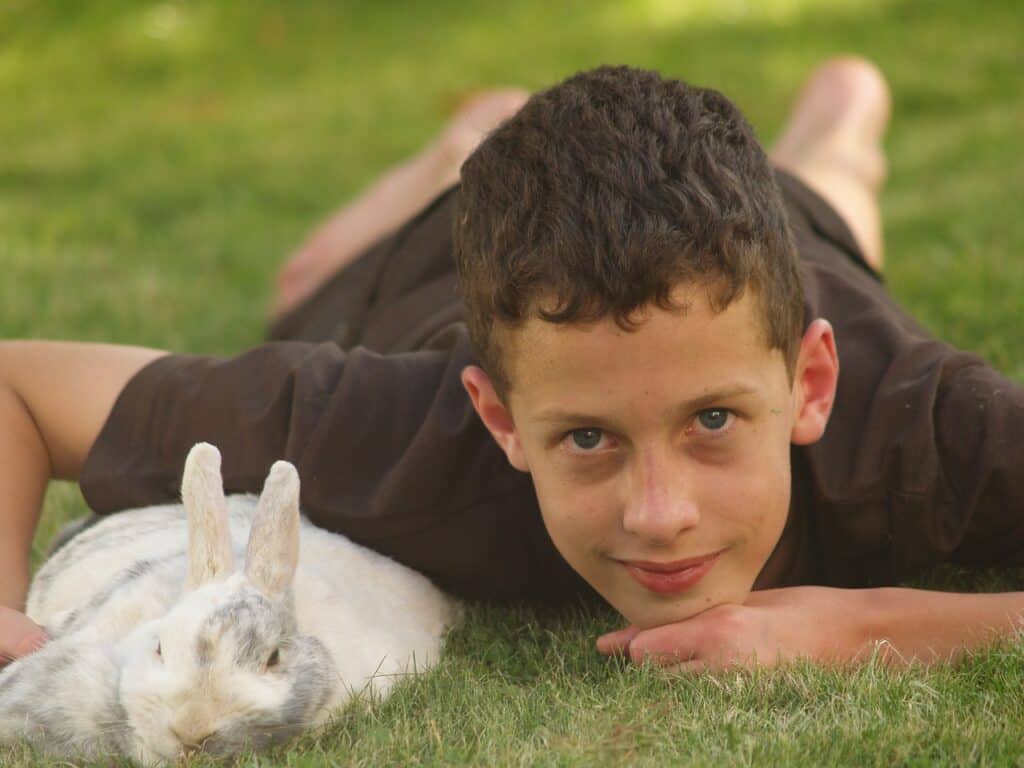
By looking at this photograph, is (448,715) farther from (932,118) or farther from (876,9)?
(876,9)

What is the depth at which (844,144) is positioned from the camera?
536 cm

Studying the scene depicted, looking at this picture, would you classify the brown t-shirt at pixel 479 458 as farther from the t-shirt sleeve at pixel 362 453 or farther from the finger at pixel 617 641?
the finger at pixel 617 641

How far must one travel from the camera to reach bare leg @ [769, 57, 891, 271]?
196 inches

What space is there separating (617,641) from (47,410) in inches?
55.9

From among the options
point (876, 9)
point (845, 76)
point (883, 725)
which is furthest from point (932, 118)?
point (883, 725)

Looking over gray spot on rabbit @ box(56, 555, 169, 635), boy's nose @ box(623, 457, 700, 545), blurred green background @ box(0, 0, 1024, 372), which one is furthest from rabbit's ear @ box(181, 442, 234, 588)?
blurred green background @ box(0, 0, 1024, 372)

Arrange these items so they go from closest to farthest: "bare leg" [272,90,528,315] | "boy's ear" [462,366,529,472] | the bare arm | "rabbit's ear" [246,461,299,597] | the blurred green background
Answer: "rabbit's ear" [246,461,299,597], "boy's ear" [462,366,529,472], the bare arm, "bare leg" [272,90,528,315], the blurred green background

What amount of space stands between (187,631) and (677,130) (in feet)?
4.13

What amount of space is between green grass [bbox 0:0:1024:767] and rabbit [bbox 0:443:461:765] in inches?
3.2

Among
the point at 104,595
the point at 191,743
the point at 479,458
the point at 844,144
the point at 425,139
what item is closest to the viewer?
the point at 191,743

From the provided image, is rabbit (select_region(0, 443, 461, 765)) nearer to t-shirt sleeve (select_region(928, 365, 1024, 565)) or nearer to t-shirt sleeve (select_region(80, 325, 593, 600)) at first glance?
t-shirt sleeve (select_region(80, 325, 593, 600))

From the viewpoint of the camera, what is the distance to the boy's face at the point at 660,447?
8.41ft

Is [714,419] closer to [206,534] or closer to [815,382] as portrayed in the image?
[815,382]

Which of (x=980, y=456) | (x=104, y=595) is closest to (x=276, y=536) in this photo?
(x=104, y=595)
